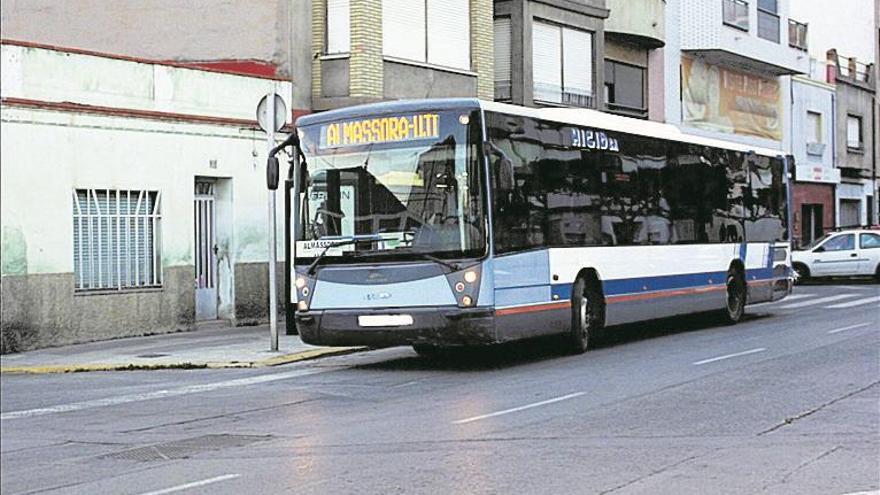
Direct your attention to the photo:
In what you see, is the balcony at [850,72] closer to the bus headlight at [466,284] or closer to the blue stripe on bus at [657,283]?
the blue stripe on bus at [657,283]

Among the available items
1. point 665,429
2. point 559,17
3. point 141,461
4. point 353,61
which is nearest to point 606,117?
point 353,61

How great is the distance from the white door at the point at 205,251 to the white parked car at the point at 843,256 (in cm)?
2095

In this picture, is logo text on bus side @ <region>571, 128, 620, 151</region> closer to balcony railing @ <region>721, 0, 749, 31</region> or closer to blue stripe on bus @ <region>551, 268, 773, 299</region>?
blue stripe on bus @ <region>551, 268, 773, 299</region>

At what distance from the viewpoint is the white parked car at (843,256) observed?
119ft

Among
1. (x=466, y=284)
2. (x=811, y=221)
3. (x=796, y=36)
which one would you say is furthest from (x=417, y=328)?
(x=811, y=221)

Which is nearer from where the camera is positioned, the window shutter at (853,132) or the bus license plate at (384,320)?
the bus license plate at (384,320)

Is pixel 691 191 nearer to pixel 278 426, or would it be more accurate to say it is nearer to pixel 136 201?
pixel 136 201

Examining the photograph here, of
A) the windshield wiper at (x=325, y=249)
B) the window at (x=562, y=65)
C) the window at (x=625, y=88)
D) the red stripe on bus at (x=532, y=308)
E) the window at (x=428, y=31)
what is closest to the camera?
the red stripe on bus at (x=532, y=308)

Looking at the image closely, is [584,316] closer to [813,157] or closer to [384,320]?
[384,320]

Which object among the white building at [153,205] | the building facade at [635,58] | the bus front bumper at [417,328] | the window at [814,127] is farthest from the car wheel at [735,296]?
the window at [814,127]

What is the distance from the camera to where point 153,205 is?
19.9 m

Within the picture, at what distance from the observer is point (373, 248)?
47.5ft

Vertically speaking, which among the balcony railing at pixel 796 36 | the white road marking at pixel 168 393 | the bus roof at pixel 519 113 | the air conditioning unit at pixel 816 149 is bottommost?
the white road marking at pixel 168 393

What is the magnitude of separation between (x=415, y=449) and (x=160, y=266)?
469 inches
